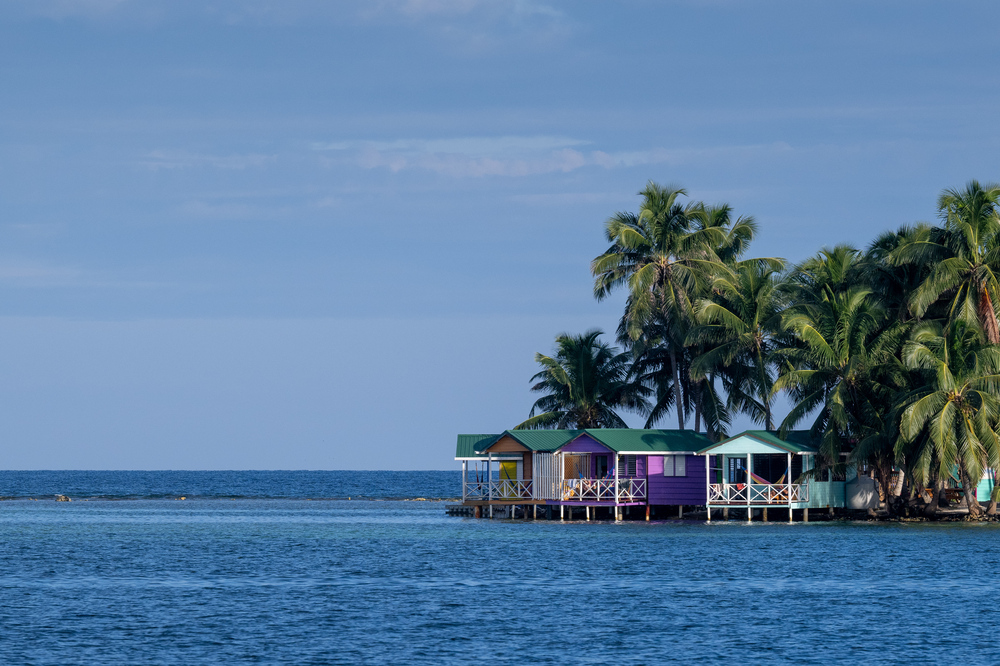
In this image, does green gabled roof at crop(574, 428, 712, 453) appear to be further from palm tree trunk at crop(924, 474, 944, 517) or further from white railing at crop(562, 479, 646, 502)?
palm tree trunk at crop(924, 474, 944, 517)

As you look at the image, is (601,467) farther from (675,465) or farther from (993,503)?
(993,503)

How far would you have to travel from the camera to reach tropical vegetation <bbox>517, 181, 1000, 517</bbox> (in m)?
44.5

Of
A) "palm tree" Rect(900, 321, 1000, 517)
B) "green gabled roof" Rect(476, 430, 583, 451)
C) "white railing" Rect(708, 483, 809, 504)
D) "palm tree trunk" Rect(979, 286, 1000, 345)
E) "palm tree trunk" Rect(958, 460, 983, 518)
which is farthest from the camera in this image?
"green gabled roof" Rect(476, 430, 583, 451)

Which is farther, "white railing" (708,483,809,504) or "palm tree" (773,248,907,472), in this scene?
"white railing" (708,483,809,504)

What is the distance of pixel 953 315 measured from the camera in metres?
46.3

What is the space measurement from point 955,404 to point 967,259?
552 cm

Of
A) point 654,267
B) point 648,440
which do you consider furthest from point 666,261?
point 648,440

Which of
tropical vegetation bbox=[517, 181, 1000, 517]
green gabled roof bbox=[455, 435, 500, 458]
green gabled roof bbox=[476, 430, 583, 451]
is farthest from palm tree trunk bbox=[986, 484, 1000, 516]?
green gabled roof bbox=[455, 435, 500, 458]

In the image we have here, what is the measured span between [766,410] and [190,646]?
119 feet

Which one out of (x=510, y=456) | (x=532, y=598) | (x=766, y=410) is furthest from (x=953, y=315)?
(x=532, y=598)

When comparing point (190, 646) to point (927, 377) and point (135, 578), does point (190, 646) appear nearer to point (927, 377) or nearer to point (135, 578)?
point (135, 578)

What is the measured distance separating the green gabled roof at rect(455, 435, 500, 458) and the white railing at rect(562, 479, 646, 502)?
17.0 ft

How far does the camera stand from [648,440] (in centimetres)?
5191

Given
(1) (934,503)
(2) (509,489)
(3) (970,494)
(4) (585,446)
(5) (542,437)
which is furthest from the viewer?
(2) (509,489)
